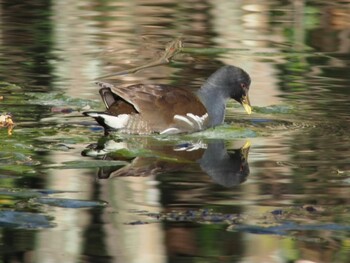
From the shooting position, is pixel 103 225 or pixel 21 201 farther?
pixel 21 201

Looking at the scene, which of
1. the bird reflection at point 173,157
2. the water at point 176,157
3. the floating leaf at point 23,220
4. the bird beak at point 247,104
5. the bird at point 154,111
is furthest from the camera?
the bird beak at point 247,104

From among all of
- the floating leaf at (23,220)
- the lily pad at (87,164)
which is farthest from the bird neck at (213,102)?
the floating leaf at (23,220)

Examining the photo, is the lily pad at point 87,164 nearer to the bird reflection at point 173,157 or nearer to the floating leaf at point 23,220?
the bird reflection at point 173,157

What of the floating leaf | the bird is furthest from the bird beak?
the floating leaf

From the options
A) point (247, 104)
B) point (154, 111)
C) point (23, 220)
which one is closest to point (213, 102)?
point (247, 104)

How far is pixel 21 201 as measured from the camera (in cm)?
853

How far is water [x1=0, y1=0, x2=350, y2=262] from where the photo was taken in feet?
25.1

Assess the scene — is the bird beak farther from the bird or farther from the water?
the bird

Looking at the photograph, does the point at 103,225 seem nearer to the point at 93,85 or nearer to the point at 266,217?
the point at 266,217

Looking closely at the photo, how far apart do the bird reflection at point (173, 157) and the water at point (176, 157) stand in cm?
2

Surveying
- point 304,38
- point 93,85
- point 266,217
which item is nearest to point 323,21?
point 304,38

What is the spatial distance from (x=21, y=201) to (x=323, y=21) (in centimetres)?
1255

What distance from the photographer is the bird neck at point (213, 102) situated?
1209 cm

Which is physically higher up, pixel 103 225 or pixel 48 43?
pixel 103 225
